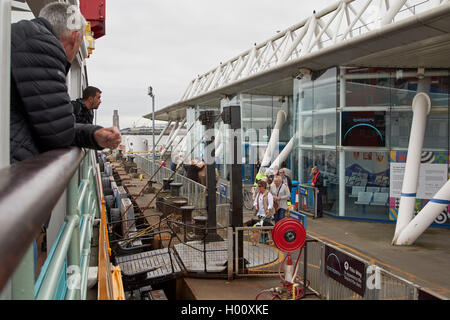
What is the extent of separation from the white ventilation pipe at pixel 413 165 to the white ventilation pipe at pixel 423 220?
0.26 meters

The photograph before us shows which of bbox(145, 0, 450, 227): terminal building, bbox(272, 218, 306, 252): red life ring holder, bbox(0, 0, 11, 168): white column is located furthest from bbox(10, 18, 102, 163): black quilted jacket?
bbox(145, 0, 450, 227): terminal building

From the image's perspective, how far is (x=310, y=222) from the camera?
13805 mm

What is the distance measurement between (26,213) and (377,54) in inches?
525

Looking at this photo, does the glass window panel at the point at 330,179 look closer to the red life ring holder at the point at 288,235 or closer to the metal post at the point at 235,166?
the metal post at the point at 235,166

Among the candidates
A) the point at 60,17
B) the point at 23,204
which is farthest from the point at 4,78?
the point at 60,17

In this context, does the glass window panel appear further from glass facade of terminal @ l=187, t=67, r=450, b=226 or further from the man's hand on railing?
the man's hand on railing

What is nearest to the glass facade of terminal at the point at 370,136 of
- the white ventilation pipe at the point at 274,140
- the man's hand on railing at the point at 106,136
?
the white ventilation pipe at the point at 274,140

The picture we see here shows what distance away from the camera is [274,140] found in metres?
22.7

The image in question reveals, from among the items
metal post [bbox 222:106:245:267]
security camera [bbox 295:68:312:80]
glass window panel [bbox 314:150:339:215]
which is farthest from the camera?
security camera [bbox 295:68:312:80]

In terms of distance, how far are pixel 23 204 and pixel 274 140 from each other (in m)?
22.4

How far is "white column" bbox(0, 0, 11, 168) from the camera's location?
2.80ft

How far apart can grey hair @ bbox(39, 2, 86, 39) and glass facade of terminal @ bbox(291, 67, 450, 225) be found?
43.6 ft
